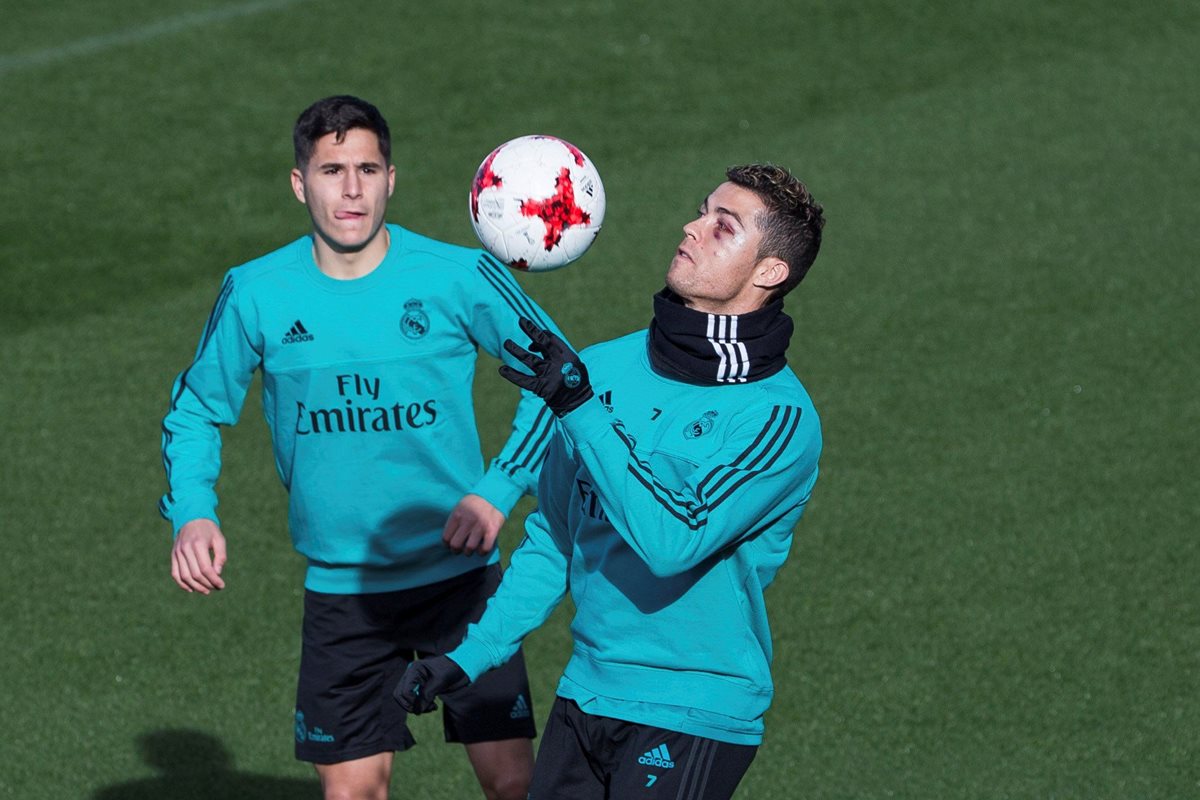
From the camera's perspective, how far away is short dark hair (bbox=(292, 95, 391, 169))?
604 cm

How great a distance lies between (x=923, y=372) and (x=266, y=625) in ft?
14.4

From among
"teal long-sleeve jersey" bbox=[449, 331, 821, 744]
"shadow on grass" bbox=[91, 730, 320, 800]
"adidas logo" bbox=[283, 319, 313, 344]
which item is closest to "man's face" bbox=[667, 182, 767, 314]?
"teal long-sleeve jersey" bbox=[449, 331, 821, 744]

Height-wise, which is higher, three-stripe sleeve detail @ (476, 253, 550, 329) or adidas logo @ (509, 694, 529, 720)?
three-stripe sleeve detail @ (476, 253, 550, 329)

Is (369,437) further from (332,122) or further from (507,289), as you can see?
(332,122)

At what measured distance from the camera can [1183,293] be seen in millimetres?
11789

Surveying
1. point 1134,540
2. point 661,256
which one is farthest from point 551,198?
point 661,256

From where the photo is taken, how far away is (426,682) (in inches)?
188

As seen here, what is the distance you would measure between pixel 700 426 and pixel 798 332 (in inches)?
270

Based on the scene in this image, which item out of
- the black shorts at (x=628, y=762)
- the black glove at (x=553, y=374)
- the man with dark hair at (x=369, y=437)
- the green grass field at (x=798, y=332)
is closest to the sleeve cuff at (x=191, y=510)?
the man with dark hair at (x=369, y=437)

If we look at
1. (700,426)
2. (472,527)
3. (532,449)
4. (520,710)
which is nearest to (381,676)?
(520,710)

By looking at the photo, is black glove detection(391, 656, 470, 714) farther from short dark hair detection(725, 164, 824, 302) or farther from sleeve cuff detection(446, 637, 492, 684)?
short dark hair detection(725, 164, 824, 302)

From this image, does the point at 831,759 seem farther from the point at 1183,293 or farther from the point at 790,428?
the point at 1183,293

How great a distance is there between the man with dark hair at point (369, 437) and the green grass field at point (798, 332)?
4.15ft

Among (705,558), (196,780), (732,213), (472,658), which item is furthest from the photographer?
(196,780)
